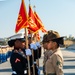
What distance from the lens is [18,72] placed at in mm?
6754

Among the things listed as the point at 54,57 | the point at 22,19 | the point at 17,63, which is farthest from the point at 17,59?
the point at 54,57

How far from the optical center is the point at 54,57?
4793 millimetres

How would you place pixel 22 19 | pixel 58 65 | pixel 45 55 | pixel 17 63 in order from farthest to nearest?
pixel 22 19, pixel 17 63, pixel 45 55, pixel 58 65

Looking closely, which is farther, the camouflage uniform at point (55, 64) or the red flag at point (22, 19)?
→ the red flag at point (22, 19)

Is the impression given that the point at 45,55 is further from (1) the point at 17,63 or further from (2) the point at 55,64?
(2) the point at 55,64

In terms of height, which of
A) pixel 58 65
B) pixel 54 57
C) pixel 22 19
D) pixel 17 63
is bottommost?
pixel 17 63

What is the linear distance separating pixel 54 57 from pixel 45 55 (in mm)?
1072

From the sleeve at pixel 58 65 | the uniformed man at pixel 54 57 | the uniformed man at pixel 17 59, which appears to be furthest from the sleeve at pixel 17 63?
the sleeve at pixel 58 65

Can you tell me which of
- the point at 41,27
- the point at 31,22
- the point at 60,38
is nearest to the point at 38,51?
the point at 31,22

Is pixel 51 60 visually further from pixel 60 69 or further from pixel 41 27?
pixel 41 27

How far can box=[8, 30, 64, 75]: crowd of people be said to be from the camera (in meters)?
4.79

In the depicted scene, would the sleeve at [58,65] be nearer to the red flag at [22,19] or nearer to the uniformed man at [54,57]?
the uniformed man at [54,57]

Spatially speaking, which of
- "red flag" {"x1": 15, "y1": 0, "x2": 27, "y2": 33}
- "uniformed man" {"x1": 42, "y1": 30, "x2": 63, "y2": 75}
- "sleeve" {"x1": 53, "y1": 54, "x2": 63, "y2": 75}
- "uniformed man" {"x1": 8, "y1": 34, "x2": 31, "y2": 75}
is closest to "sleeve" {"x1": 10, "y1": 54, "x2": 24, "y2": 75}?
"uniformed man" {"x1": 8, "y1": 34, "x2": 31, "y2": 75}

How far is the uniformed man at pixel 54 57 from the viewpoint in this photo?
473 centimetres
